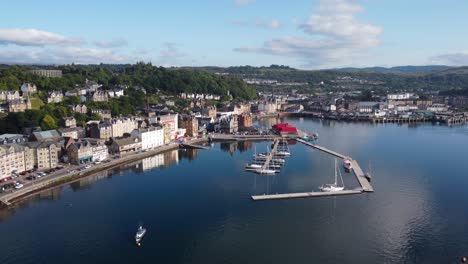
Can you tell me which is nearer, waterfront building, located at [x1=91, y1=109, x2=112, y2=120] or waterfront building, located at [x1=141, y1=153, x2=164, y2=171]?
waterfront building, located at [x1=141, y1=153, x2=164, y2=171]

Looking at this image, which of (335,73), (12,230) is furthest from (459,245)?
(335,73)

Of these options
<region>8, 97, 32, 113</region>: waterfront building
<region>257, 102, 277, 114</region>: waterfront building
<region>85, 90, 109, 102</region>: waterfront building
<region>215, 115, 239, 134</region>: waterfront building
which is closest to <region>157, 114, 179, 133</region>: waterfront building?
<region>215, 115, 239, 134</region>: waterfront building

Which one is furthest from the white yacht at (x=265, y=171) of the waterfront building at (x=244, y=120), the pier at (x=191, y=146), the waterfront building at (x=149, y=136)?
the waterfront building at (x=244, y=120)

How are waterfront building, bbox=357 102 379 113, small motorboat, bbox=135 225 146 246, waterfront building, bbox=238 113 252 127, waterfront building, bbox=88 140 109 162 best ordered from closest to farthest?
small motorboat, bbox=135 225 146 246 < waterfront building, bbox=88 140 109 162 < waterfront building, bbox=238 113 252 127 < waterfront building, bbox=357 102 379 113

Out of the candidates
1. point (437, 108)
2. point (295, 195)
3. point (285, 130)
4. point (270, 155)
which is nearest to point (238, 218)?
point (295, 195)

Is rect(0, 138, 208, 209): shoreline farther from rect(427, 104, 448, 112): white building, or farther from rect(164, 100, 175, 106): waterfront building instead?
rect(427, 104, 448, 112): white building

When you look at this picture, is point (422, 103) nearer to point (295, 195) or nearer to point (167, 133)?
point (167, 133)

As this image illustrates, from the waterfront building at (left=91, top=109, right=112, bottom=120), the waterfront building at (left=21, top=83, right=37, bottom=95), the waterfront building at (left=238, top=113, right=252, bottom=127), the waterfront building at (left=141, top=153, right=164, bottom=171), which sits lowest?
the waterfront building at (left=141, top=153, right=164, bottom=171)

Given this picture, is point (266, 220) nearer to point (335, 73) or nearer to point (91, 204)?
point (91, 204)
